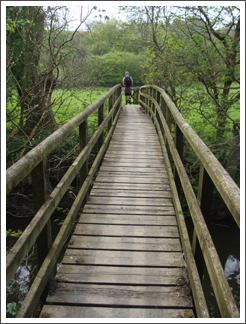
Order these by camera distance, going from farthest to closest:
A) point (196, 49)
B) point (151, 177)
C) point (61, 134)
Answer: point (196, 49) < point (151, 177) < point (61, 134)

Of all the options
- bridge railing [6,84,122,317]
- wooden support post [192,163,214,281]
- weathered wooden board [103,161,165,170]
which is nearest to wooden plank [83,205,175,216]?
bridge railing [6,84,122,317]

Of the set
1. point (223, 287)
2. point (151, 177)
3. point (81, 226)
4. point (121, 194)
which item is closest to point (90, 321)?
point (223, 287)

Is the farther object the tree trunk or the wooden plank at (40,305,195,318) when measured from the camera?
the tree trunk

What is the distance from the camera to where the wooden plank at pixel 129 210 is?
3.21m

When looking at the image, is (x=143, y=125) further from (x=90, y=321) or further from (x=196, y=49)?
(x=90, y=321)

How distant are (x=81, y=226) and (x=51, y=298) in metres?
0.98

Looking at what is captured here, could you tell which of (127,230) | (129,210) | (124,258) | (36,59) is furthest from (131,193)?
(36,59)

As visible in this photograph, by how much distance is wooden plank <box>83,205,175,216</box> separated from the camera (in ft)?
10.5

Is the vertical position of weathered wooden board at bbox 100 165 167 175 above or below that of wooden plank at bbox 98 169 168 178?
above

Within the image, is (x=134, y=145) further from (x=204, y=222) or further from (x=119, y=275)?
(x=204, y=222)

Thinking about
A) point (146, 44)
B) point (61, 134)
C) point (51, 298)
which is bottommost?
point (51, 298)

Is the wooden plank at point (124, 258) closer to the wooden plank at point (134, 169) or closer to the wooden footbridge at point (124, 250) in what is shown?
the wooden footbridge at point (124, 250)

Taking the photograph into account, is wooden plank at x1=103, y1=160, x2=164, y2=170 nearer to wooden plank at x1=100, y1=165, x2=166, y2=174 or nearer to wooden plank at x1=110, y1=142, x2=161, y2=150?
wooden plank at x1=100, y1=165, x2=166, y2=174

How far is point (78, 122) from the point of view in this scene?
2840 millimetres
